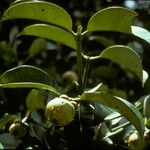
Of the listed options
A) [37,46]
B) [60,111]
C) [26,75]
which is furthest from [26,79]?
[37,46]

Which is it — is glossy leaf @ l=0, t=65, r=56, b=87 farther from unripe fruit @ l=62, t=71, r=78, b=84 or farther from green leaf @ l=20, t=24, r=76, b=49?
unripe fruit @ l=62, t=71, r=78, b=84

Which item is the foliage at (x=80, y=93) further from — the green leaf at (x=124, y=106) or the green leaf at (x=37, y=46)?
the green leaf at (x=37, y=46)

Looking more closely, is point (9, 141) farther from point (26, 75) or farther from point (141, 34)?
point (141, 34)

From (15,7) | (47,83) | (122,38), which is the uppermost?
(15,7)

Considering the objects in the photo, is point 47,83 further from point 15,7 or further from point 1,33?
point 1,33

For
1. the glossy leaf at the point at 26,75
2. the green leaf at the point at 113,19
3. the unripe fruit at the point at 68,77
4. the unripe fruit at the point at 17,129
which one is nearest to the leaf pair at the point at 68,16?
the green leaf at the point at 113,19

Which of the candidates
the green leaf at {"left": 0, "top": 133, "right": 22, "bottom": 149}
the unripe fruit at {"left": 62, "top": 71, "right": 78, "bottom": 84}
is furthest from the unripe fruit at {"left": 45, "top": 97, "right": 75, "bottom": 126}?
the unripe fruit at {"left": 62, "top": 71, "right": 78, "bottom": 84}

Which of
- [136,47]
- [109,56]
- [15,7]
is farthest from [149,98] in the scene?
[136,47]
